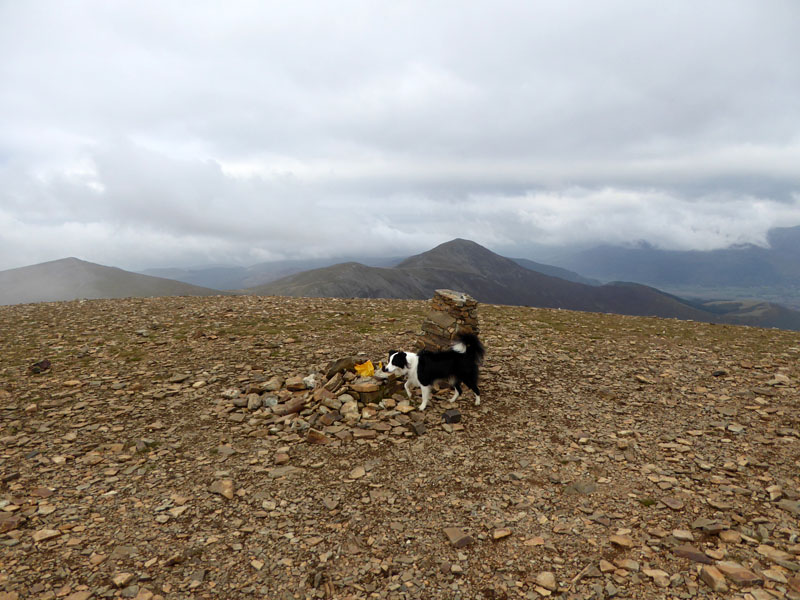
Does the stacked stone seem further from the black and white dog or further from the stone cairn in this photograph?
A: the black and white dog

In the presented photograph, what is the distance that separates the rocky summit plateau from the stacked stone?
6.19ft

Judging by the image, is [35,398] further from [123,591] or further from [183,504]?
[123,591]

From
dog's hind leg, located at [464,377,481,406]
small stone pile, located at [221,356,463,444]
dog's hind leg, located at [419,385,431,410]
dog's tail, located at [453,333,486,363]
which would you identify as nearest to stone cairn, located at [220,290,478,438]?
small stone pile, located at [221,356,463,444]

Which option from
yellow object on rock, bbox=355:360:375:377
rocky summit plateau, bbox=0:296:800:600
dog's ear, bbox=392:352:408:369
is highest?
dog's ear, bbox=392:352:408:369

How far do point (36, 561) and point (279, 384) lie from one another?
247 inches

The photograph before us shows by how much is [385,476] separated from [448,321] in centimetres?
592

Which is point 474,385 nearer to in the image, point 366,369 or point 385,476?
point 366,369

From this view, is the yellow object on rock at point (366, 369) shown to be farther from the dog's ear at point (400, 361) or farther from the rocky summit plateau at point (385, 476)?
the dog's ear at point (400, 361)

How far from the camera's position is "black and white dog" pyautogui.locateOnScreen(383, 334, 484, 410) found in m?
10.6

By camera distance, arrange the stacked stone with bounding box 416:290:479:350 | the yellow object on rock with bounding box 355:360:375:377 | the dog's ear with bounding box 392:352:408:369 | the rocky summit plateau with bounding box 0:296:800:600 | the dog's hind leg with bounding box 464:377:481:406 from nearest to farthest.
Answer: the rocky summit plateau with bounding box 0:296:800:600 < the dog's hind leg with bounding box 464:377:481:406 < the dog's ear with bounding box 392:352:408:369 < the yellow object on rock with bounding box 355:360:375:377 < the stacked stone with bounding box 416:290:479:350

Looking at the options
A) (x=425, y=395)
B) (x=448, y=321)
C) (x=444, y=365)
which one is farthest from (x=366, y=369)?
(x=448, y=321)

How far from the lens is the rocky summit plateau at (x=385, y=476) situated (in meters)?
5.64

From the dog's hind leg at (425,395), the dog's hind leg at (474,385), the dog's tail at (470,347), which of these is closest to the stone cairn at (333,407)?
the dog's hind leg at (425,395)

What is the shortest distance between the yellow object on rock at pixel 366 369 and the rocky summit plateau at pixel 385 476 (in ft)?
0.88
